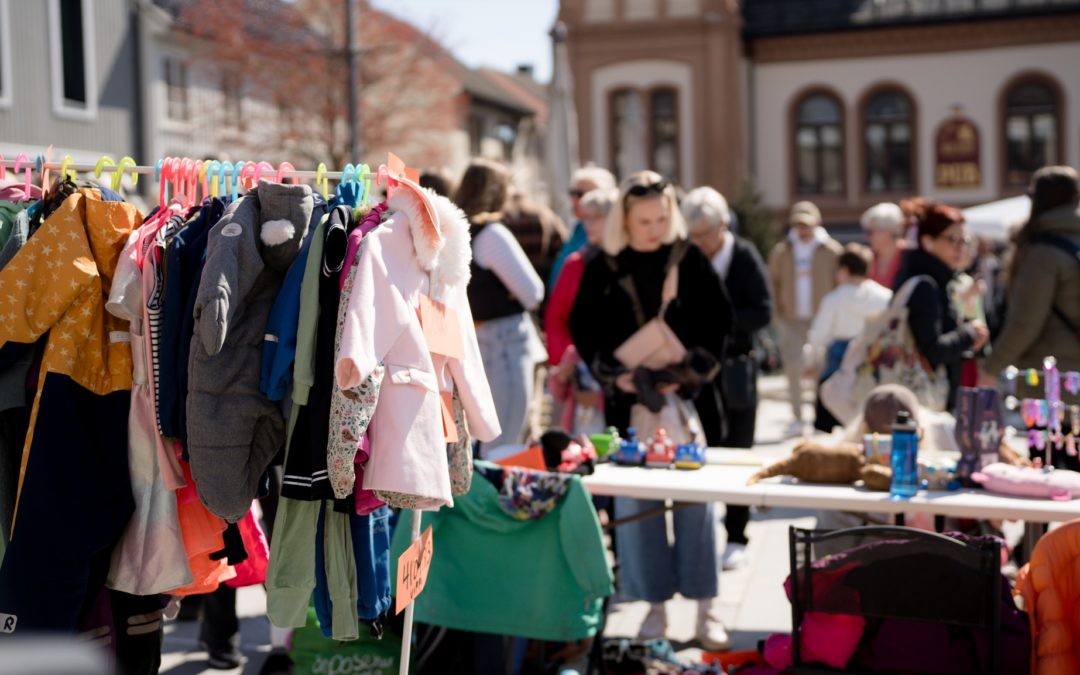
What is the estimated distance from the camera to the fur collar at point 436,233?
11.4 feet

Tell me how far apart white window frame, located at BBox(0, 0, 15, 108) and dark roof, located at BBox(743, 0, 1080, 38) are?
16.6 metres

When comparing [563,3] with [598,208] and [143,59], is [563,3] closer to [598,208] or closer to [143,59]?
[143,59]

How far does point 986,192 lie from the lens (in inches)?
1147

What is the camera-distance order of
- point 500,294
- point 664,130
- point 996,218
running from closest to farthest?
point 500,294 → point 996,218 → point 664,130

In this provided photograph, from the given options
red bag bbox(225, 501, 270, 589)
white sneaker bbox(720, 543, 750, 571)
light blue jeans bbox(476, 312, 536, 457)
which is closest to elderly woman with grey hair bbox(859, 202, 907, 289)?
white sneaker bbox(720, 543, 750, 571)

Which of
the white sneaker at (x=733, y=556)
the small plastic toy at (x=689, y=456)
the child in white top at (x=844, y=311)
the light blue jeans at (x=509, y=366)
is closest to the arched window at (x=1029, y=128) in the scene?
the child in white top at (x=844, y=311)

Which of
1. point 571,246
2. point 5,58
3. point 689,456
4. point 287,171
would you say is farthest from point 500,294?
point 5,58

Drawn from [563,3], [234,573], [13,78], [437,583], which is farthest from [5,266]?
[563,3]

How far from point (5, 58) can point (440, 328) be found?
59.0 feet

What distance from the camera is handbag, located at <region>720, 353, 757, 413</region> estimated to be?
245 inches

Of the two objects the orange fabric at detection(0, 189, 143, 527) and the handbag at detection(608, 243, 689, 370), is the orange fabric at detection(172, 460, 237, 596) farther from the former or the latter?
the handbag at detection(608, 243, 689, 370)

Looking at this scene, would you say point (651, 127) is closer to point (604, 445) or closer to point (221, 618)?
point (604, 445)

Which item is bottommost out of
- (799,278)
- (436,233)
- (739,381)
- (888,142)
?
(739,381)

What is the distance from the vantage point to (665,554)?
5.27 m
